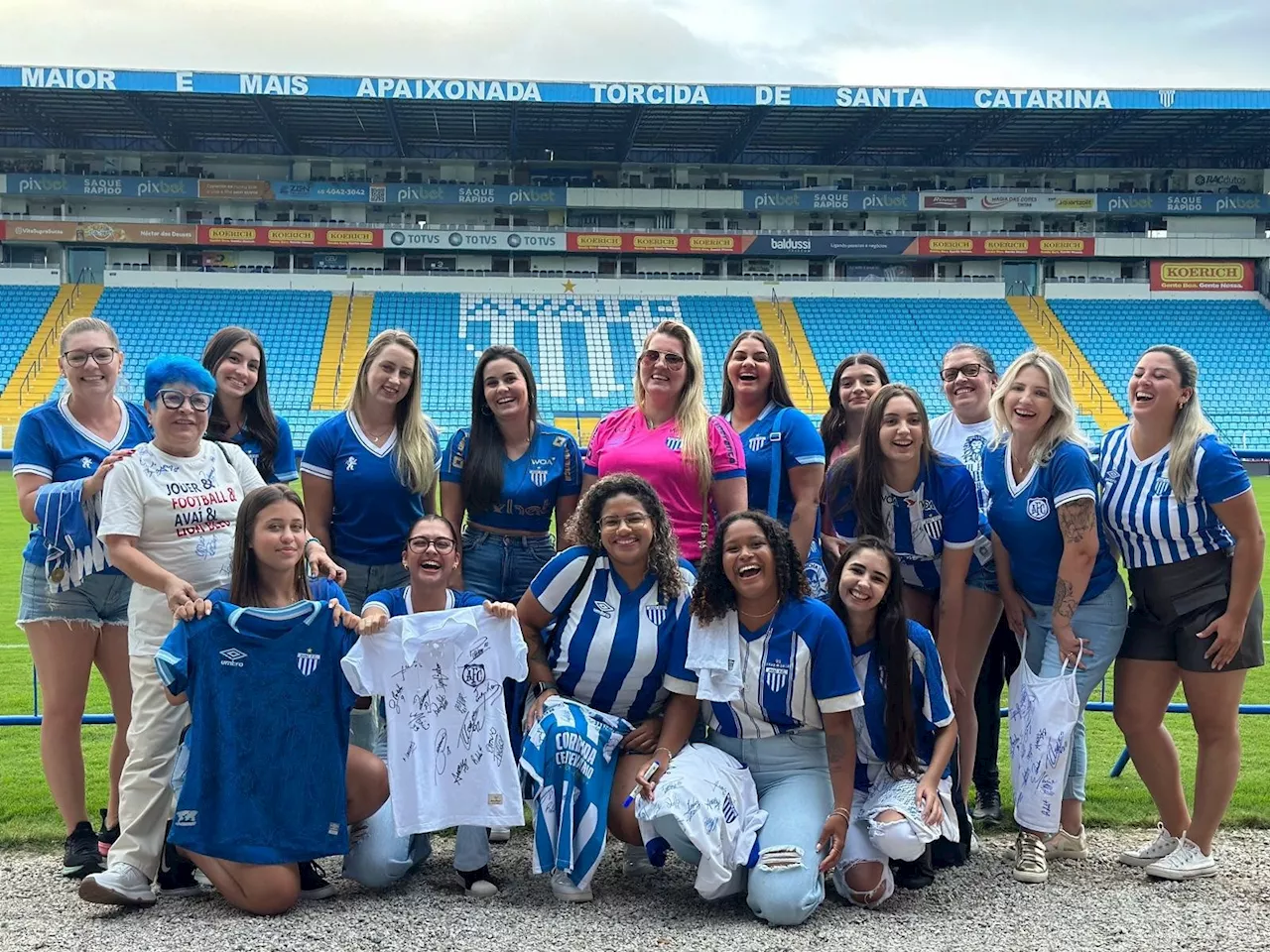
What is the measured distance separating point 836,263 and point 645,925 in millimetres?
35702

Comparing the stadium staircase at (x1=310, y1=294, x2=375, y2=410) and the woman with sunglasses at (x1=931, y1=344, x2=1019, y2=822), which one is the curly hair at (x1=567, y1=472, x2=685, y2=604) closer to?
the woman with sunglasses at (x1=931, y1=344, x2=1019, y2=822)

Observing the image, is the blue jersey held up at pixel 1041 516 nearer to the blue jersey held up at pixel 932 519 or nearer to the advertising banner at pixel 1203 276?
the blue jersey held up at pixel 932 519

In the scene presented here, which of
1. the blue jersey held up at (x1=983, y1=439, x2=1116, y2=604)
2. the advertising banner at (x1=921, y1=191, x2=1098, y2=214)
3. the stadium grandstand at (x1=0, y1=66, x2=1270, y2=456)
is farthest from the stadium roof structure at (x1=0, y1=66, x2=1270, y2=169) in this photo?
the blue jersey held up at (x1=983, y1=439, x2=1116, y2=604)

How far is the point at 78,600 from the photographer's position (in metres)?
4.23

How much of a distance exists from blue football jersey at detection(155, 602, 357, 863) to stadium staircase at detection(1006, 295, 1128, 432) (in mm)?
27344

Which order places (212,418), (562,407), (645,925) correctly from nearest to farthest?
(645,925)
(212,418)
(562,407)

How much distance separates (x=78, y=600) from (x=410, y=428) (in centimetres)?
140

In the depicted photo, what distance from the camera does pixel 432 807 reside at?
4.00 metres

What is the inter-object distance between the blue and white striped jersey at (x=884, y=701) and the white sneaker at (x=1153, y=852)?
2.66ft

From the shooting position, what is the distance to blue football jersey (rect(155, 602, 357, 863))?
3.84 meters

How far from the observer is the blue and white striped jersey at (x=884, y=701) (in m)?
4.15

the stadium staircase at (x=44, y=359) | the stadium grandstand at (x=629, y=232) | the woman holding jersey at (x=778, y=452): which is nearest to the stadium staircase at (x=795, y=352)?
the stadium grandstand at (x=629, y=232)

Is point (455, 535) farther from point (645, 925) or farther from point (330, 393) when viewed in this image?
point (330, 393)

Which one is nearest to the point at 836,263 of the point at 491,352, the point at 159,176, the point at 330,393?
the point at 330,393
